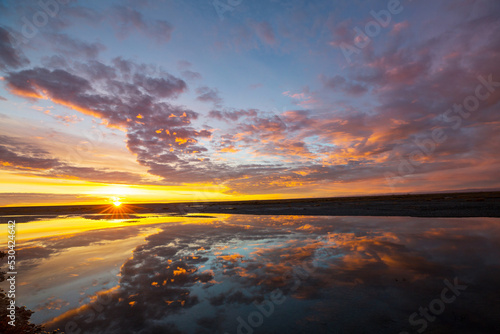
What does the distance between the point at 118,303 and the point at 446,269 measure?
12331 mm

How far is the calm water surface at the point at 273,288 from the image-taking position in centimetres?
561

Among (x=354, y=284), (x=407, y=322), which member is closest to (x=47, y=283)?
(x=354, y=284)

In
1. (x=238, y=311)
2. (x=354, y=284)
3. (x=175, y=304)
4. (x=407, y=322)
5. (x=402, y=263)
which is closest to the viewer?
(x=407, y=322)

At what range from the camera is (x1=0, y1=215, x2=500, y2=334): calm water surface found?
5609 mm

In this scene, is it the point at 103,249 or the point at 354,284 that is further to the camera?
the point at 103,249

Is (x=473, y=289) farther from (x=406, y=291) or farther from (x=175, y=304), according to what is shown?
(x=175, y=304)

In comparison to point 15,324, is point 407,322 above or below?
below

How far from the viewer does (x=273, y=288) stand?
771cm

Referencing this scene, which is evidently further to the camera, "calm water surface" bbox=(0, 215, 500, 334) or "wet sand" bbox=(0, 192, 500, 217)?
"wet sand" bbox=(0, 192, 500, 217)

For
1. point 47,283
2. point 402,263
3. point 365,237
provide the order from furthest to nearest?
1. point 365,237
2. point 402,263
3. point 47,283

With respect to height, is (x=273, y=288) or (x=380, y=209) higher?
(x=273, y=288)

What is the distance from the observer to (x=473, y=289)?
23.0 feet

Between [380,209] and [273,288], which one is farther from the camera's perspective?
[380,209]

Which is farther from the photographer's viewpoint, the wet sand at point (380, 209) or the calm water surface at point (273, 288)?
the wet sand at point (380, 209)
